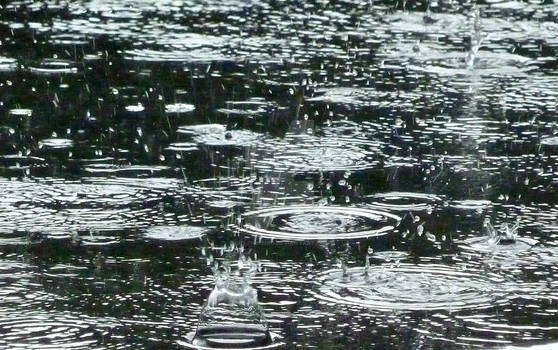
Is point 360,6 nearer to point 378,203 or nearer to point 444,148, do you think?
point 444,148

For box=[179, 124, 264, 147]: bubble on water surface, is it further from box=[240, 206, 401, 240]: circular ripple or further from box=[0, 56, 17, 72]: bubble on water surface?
box=[0, 56, 17, 72]: bubble on water surface

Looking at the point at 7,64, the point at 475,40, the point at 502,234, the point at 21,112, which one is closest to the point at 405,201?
the point at 502,234

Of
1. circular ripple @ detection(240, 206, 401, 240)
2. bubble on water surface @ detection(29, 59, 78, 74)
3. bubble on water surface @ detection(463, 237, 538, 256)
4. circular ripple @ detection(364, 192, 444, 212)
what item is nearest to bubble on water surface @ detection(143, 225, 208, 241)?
circular ripple @ detection(240, 206, 401, 240)

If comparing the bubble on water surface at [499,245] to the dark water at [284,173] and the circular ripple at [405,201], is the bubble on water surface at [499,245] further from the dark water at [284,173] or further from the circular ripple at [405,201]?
the circular ripple at [405,201]

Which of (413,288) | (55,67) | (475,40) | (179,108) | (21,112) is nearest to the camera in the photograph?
(413,288)

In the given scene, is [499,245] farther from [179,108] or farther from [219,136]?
[179,108]

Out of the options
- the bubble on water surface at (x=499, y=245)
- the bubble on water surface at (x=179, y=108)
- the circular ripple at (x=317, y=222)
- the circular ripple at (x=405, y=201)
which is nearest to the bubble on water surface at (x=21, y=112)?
the bubble on water surface at (x=179, y=108)

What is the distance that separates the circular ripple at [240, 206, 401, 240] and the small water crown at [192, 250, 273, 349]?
2.55ft

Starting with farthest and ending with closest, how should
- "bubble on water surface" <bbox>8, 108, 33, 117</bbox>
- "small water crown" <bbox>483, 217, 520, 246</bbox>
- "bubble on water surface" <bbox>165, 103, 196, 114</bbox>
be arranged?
1. "bubble on water surface" <bbox>165, 103, 196, 114</bbox>
2. "bubble on water surface" <bbox>8, 108, 33, 117</bbox>
3. "small water crown" <bbox>483, 217, 520, 246</bbox>

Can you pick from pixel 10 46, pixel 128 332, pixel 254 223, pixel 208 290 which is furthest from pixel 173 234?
pixel 10 46

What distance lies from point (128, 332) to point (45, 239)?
1.16 m

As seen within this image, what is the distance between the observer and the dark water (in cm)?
465

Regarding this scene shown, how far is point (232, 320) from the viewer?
448 centimetres

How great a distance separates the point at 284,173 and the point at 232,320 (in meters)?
2.18
